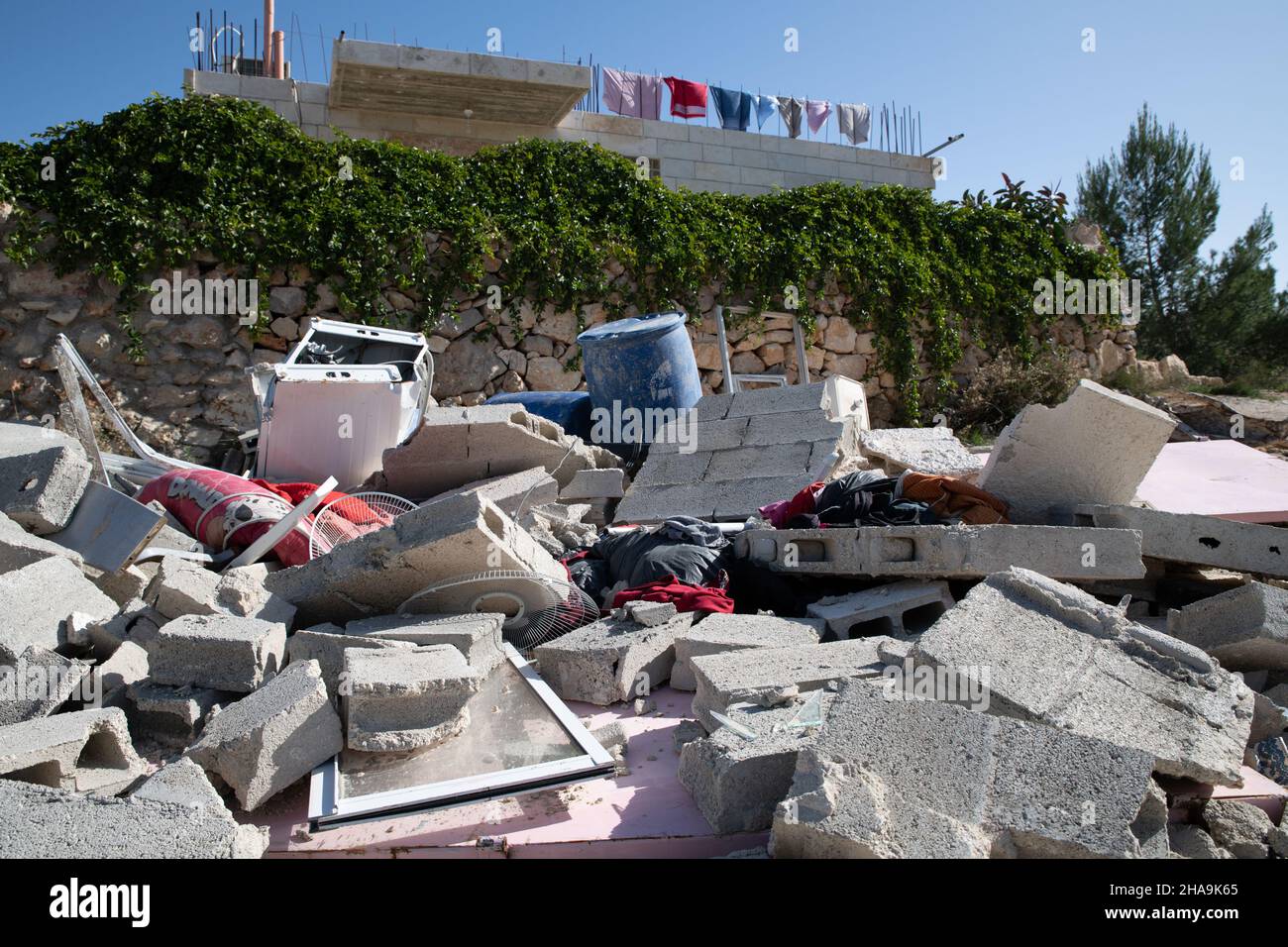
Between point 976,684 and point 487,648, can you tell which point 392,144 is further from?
point 976,684

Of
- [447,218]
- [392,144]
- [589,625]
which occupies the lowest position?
[589,625]

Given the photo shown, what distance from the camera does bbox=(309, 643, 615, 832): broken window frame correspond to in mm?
2861

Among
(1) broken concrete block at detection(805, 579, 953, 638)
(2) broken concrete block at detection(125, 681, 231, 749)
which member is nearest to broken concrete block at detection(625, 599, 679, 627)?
(1) broken concrete block at detection(805, 579, 953, 638)

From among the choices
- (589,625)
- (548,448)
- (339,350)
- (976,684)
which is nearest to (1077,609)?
(976,684)

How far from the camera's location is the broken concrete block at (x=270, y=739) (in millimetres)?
2963

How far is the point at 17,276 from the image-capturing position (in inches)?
345

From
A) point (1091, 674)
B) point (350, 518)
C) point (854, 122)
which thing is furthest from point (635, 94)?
point (1091, 674)

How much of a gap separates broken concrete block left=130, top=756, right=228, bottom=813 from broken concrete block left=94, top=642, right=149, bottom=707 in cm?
94

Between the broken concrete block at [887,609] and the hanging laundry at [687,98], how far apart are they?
1266cm

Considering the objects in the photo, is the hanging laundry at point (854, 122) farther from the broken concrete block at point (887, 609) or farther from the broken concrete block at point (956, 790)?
the broken concrete block at point (956, 790)

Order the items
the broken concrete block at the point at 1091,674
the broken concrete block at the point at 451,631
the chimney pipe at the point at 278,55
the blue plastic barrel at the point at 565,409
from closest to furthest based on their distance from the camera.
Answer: the broken concrete block at the point at 1091,674
the broken concrete block at the point at 451,631
the blue plastic barrel at the point at 565,409
the chimney pipe at the point at 278,55

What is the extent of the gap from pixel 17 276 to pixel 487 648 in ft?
24.3

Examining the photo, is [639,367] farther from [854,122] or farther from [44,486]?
[854,122]

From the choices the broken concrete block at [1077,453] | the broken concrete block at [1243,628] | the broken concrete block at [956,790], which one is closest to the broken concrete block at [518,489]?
the broken concrete block at [1077,453]
